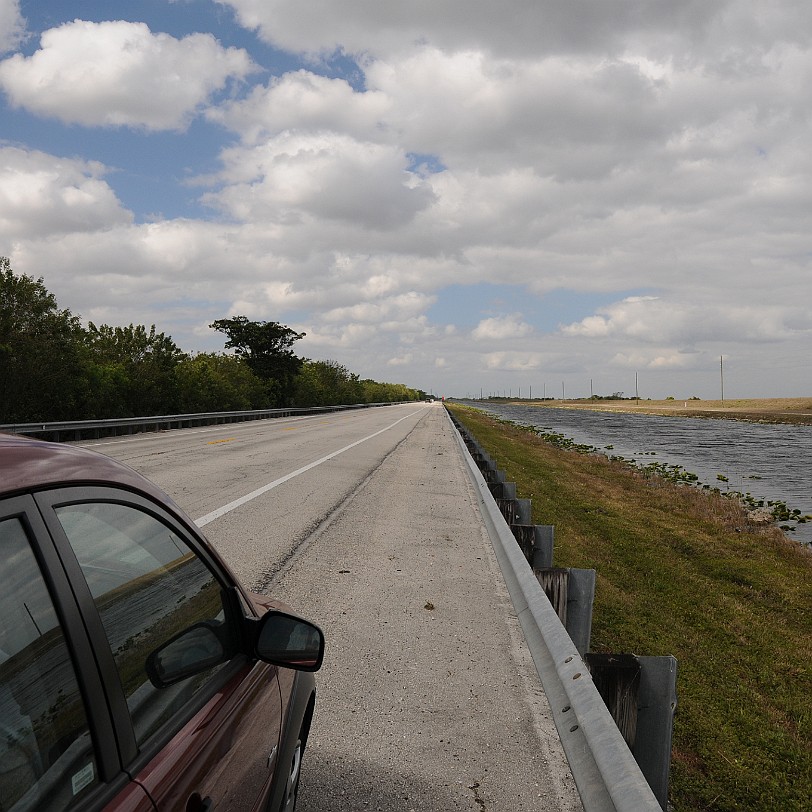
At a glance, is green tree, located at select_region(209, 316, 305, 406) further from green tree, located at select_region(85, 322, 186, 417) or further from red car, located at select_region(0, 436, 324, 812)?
red car, located at select_region(0, 436, 324, 812)

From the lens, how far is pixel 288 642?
204 cm

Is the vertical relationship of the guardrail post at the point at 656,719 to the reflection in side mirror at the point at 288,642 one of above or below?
below

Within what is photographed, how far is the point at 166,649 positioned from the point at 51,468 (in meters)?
0.58

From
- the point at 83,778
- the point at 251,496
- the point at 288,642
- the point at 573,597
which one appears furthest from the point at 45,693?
the point at 251,496

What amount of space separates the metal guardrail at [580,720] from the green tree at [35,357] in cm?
2789

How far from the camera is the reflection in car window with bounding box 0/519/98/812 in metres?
1.21

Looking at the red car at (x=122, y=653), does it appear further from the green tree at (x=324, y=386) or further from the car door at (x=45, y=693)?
the green tree at (x=324, y=386)

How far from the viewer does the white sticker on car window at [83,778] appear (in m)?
1.27

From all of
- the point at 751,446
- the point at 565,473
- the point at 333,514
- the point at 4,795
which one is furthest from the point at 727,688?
the point at 751,446

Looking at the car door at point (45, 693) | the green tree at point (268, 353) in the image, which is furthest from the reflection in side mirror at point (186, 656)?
the green tree at point (268, 353)


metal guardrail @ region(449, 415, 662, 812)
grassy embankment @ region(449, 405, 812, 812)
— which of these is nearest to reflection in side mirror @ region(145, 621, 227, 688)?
metal guardrail @ region(449, 415, 662, 812)

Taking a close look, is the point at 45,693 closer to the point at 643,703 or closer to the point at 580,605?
the point at 643,703

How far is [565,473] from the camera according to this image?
2386 centimetres

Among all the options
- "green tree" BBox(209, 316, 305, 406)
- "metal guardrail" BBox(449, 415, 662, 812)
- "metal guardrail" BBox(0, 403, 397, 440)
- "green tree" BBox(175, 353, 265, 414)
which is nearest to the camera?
"metal guardrail" BBox(449, 415, 662, 812)
